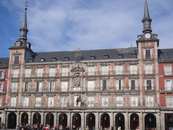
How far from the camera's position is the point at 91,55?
57.0 metres

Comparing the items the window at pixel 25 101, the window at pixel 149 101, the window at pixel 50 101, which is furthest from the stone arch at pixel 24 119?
the window at pixel 149 101

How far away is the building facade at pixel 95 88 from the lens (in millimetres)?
51125

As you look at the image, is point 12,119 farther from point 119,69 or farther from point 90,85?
point 119,69

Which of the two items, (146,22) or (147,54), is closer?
(147,54)

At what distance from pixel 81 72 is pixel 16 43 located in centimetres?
1802

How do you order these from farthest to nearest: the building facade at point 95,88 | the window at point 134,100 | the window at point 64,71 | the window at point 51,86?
the window at point 51,86, the window at point 64,71, the window at point 134,100, the building facade at point 95,88

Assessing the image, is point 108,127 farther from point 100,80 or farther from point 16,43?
point 16,43

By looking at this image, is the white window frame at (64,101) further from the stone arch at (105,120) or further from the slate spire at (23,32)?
the slate spire at (23,32)

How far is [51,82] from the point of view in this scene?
5656 cm

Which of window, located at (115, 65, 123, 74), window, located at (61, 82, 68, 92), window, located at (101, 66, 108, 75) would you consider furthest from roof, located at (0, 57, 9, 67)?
window, located at (115, 65, 123, 74)

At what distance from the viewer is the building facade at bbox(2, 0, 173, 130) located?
51.1m

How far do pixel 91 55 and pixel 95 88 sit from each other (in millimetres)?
7758

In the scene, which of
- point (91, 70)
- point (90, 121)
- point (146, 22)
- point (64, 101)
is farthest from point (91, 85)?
point (146, 22)

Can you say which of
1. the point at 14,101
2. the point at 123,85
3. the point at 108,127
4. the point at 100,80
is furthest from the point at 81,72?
the point at 14,101
